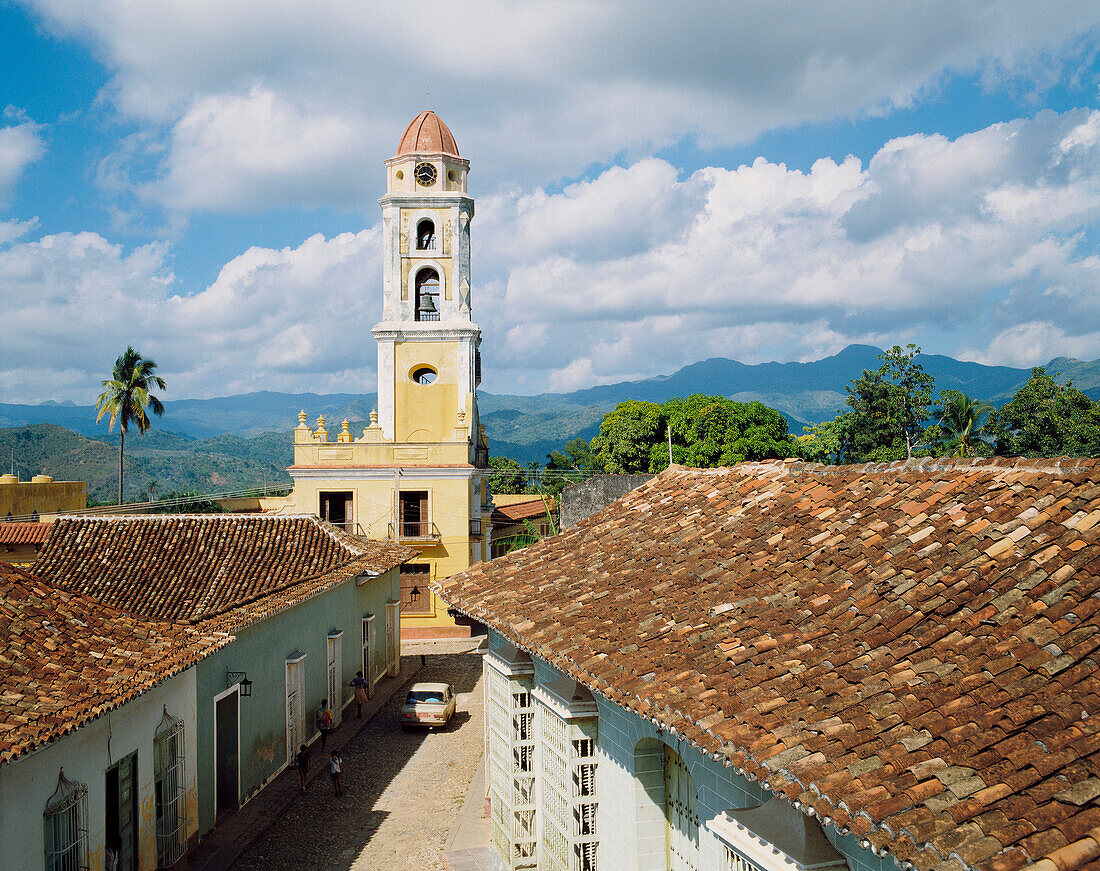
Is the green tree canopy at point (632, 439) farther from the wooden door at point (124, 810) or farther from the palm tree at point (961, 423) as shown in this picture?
the wooden door at point (124, 810)

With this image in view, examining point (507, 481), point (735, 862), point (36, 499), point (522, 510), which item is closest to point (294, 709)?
point (735, 862)

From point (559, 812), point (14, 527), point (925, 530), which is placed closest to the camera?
point (925, 530)

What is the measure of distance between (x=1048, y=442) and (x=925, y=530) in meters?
34.3

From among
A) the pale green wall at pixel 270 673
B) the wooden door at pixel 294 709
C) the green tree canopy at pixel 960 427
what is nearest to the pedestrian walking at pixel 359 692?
the pale green wall at pixel 270 673

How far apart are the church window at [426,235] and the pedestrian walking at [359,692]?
16.1m

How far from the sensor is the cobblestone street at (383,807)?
1152 cm

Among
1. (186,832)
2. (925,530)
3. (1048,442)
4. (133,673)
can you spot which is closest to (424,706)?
(186,832)

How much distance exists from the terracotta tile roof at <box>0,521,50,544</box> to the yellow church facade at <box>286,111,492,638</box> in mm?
7793

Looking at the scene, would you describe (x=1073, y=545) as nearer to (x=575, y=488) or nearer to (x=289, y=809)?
(x=289, y=809)

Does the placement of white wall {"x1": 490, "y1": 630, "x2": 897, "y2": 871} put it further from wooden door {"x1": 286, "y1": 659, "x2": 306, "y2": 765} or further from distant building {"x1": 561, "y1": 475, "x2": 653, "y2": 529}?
distant building {"x1": 561, "y1": 475, "x2": 653, "y2": 529}

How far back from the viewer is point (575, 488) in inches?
708

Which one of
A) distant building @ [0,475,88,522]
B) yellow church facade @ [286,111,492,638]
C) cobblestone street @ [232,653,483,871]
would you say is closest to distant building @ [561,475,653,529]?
cobblestone street @ [232,653,483,871]

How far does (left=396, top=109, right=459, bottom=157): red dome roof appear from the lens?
3041 cm

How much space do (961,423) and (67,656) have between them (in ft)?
124
